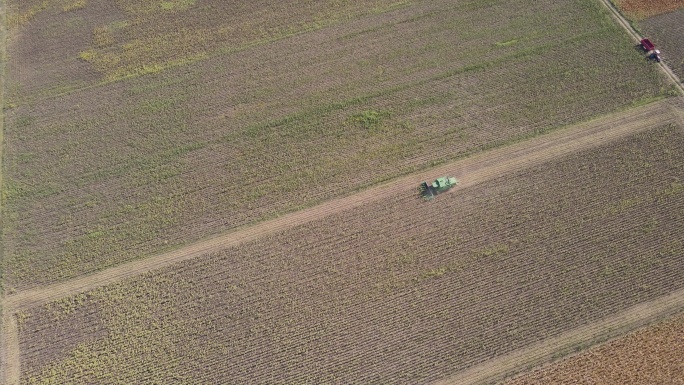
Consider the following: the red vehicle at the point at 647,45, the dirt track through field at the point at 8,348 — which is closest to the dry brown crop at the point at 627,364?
the red vehicle at the point at 647,45

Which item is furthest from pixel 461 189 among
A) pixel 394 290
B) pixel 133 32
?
pixel 133 32

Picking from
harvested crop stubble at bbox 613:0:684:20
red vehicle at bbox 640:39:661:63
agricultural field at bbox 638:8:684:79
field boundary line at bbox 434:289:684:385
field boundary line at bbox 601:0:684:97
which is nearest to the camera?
field boundary line at bbox 434:289:684:385

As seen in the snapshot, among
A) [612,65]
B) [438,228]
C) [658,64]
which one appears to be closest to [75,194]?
[438,228]

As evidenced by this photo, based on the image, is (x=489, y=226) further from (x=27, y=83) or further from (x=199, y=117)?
(x=27, y=83)

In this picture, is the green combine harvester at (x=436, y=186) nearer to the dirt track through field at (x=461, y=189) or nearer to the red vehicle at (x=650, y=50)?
the dirt track through field at (x=461, y=189)

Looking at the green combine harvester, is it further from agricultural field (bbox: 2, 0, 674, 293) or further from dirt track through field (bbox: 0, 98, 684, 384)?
agricultural field (bbox: 2, 0, 674, 293)

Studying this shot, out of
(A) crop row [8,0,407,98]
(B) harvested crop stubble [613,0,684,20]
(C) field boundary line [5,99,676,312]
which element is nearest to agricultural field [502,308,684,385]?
(C) field boundary line [5,99,676,312]
